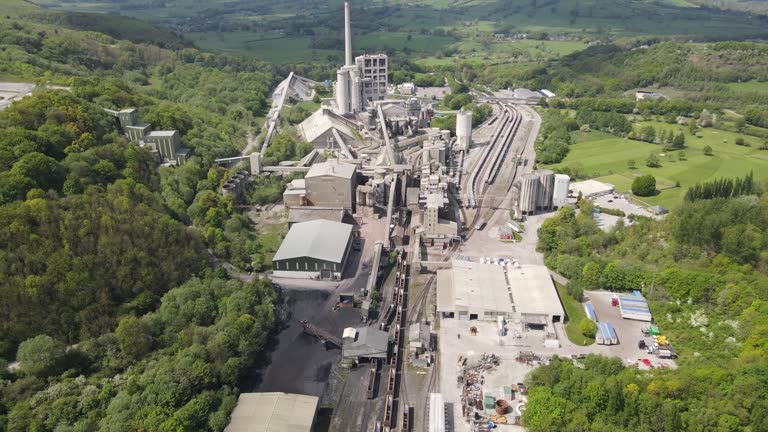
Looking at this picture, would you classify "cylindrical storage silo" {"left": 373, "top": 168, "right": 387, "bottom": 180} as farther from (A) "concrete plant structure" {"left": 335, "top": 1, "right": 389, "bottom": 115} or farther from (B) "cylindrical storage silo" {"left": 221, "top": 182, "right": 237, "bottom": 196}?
(A) "concrete plant structure" {"left": 335, "top": 1, "right": 389, "bottom": 115}

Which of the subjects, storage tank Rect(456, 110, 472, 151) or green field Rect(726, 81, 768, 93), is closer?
storage tank Rect(456, 110, 472, 151)

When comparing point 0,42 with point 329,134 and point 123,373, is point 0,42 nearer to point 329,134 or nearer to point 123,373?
point 329,134

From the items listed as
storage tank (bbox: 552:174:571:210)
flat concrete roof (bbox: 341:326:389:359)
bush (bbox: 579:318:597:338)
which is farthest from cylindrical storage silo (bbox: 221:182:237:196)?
bush (bbox: 579:318:597:338)

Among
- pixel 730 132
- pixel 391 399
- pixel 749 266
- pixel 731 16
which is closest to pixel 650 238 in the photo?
pixel 749 266

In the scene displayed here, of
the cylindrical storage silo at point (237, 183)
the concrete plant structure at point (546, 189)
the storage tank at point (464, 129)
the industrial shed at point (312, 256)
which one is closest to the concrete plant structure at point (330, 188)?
the cylindrical storage silo at point (237, 183)

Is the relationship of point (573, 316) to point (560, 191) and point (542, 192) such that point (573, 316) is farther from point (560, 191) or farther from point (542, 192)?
point (560, 191)

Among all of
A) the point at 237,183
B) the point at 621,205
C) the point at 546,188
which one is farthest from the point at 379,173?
the point at 621,205
